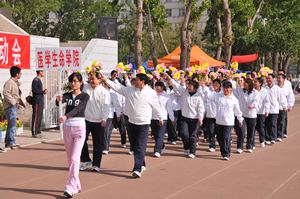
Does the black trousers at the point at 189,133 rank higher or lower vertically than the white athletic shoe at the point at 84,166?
higher

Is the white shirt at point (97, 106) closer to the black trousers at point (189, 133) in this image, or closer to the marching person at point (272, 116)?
the black trousers at point (189, 133)

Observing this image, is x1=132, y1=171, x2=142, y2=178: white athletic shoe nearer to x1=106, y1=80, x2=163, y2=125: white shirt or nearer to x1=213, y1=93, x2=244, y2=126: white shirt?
x1=106, y1=80, x2=163, y2=125: white shirt

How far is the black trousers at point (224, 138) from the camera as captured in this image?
445 inches

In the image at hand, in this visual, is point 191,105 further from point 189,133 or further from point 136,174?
point 136,174

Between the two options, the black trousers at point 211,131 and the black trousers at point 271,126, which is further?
the black trousers at point 271,126

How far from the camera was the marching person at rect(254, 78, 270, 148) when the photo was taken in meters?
13.3

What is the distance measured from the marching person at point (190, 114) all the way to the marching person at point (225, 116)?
39cm

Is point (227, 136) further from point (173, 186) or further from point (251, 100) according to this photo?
point (173, 186)

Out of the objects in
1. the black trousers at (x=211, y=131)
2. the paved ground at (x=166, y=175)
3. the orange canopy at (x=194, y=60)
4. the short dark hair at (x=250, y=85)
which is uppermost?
the orange canopy at (x=194, y=60)

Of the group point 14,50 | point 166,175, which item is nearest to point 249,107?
point 166,175

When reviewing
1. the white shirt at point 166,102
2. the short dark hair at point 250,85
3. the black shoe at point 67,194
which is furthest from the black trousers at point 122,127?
the black shoe at point 67,194

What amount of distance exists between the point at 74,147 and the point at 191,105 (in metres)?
4.28

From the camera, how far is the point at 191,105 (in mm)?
11688

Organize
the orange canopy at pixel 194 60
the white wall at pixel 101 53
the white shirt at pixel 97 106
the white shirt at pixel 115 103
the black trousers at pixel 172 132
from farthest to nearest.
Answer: the orange canopy at pixel 194 60, the white wall at pixel 101 53, the black trousers at pixel 172 132, the white shirt at pixel 115 103, the white shirt at pixel 97 106
